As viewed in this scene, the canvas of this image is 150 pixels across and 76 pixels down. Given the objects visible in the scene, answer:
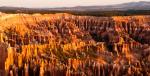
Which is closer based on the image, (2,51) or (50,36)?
(2,51)

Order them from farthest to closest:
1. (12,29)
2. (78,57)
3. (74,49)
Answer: (12,29) → (74,49) → (78,57)

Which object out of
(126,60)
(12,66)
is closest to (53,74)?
(12,66)

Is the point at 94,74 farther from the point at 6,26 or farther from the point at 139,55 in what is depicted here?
the point at 6,26

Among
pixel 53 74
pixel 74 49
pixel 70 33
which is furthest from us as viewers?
pixel 70 33

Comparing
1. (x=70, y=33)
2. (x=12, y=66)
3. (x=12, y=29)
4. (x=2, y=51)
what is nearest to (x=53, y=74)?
(x=12, y=66)

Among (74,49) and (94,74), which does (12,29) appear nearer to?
(74,49)

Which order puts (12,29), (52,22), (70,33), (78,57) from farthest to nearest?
1. (52,22)
2. (70,33)
3. (12,29)
4. (78,57)
